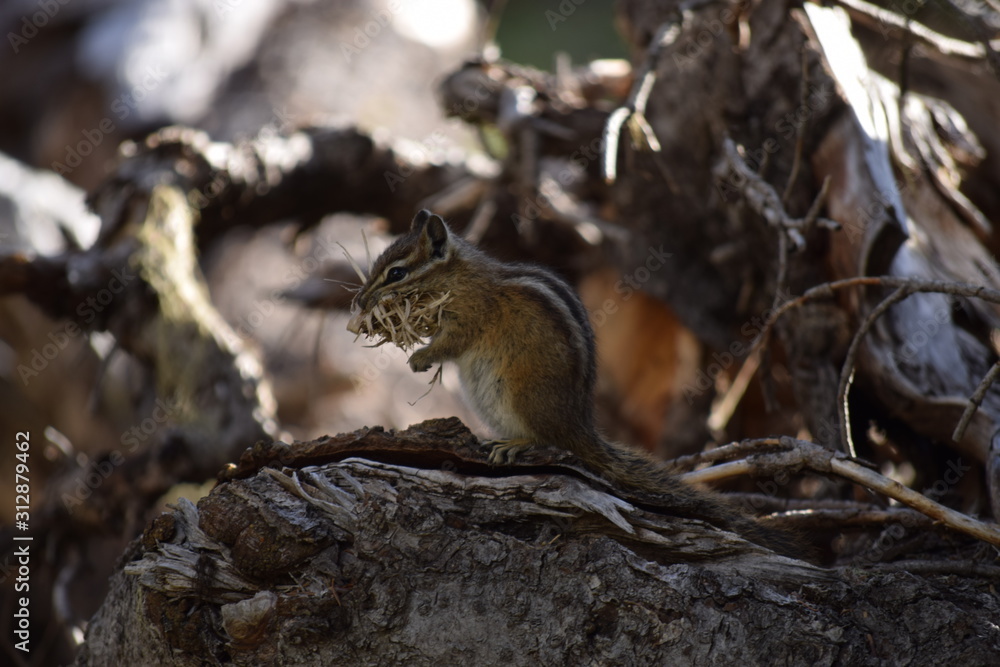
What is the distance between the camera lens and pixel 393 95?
9.20 m

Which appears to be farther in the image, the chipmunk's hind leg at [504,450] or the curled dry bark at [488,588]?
the chipmunk's hind leg at [504,450]

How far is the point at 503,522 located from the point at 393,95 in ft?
→ 24.5

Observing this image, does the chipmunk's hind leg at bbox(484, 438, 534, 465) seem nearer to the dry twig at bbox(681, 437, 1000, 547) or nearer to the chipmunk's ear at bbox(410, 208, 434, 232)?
the dry twig at bbox(681, 437, 1000, 547)

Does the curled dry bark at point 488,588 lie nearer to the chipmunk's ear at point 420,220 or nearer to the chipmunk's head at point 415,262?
the chipmunk's head at point 415,262

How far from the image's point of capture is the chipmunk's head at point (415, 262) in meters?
3.28

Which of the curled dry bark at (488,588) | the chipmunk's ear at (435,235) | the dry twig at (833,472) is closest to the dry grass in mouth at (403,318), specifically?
the chipmunk's ear at (435,235)

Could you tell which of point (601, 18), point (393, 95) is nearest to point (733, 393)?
point (393, 95)

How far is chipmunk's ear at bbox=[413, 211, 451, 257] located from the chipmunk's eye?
0.15m

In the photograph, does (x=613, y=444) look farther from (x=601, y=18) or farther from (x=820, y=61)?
(x=601, y=18)

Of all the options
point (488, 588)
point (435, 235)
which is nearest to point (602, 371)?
point (435, 235)

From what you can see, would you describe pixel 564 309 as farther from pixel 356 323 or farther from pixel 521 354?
pixel 356 323

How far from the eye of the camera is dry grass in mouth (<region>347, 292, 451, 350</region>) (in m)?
3.16

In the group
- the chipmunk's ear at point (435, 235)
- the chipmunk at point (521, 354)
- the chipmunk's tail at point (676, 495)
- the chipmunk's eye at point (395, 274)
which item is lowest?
the chipmunk's tail at point (676, 495)

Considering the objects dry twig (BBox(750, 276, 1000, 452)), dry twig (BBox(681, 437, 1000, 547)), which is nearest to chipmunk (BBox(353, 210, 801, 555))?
dry twig (BBox(681, 437, 1000, 547))
